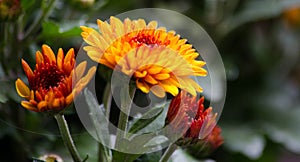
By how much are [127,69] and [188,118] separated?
75 millimetres

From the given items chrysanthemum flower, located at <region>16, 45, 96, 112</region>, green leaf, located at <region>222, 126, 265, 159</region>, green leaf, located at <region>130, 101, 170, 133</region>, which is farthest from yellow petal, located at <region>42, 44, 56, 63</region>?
green leaf, located at <region>222, 126, 265, 159</region>

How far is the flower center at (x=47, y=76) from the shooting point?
0.42 meters

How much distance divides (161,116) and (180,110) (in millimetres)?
37

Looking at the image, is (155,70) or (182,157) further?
(182,157)

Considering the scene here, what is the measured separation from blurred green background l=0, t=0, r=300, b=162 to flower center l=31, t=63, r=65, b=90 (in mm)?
160

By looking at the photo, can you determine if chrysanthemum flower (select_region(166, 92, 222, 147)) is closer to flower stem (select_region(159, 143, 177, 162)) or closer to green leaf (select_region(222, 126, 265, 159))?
flower stem (select_region(159, 143, 177, 162))

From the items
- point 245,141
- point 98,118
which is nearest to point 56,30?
point 98,118

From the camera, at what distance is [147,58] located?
0.41m

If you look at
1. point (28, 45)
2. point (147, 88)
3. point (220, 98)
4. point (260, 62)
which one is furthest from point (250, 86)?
point (147, 88)

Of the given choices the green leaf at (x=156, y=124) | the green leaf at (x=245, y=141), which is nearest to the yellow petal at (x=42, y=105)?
the green leaf at (x=156, y=124)

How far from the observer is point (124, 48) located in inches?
16.0

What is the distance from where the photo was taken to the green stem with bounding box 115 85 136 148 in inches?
17.4

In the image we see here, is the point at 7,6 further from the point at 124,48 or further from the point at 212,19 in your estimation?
the point at 212,19

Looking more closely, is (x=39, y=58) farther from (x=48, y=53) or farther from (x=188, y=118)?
(x=188, y=118)
